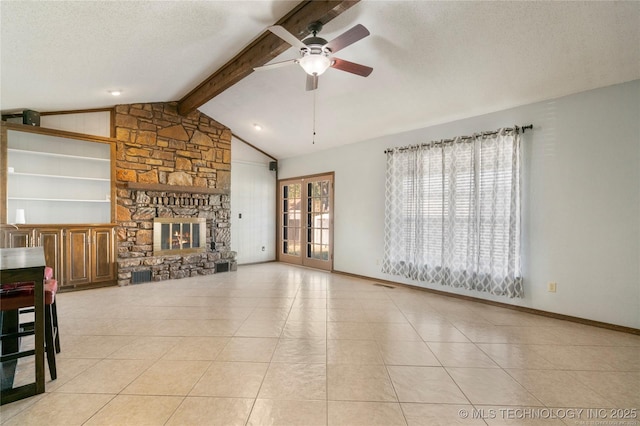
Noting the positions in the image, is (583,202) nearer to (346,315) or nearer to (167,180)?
(346,315)

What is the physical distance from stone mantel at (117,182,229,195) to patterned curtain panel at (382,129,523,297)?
3641 millimetres

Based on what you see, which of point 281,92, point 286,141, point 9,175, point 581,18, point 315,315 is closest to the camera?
point 581,18

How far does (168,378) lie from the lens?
2172mm

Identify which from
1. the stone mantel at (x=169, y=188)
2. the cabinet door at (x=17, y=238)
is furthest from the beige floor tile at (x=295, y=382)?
the stone mantel at (x=169, y=188)

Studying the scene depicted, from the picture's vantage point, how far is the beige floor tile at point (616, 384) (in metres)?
1.97

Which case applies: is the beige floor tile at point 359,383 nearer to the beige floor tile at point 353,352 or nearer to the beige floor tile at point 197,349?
the beige floor tile at point 353,352

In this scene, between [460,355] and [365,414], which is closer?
[365,414]

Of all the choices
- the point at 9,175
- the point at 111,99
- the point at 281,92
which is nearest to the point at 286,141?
the point at 281,92

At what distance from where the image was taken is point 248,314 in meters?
3.60

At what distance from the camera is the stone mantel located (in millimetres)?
5176

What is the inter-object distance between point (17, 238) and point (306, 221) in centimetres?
488

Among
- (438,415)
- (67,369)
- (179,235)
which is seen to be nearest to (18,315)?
(67,369)

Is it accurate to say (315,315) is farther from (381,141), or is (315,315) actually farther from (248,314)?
(381,141)

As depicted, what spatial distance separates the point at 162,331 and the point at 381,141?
4514 millimetres
